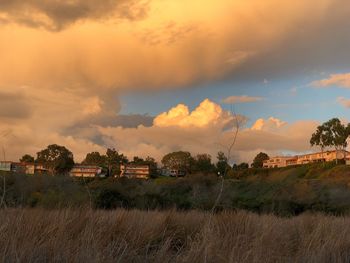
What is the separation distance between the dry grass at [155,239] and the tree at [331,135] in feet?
314

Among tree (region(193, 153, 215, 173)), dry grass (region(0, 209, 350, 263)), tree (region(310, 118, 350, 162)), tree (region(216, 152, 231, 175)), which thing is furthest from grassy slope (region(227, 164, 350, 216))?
tree (region(310, 118, 350, 162))

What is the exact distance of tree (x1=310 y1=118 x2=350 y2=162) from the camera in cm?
10206

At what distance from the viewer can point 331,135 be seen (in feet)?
341

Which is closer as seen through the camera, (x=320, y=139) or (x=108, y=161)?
(x=108, y=161)

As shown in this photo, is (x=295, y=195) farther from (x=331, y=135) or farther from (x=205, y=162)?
(x=331, y=135)

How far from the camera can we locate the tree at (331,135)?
102m

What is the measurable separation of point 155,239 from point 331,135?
101m

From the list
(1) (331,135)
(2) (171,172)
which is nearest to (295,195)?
(2) (171,172)

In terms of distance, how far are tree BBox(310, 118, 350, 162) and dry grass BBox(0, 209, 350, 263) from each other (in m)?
95.6

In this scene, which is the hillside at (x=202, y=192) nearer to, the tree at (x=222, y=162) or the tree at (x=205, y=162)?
the tree at (x=205, y=162)

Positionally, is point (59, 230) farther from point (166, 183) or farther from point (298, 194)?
point (166, 183)

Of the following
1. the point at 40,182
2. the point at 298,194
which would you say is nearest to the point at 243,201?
the point at 298,194

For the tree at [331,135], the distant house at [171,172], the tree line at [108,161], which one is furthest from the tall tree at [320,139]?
the distant house at [171,172]

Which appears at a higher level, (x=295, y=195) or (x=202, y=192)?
(x=202, y=192)
